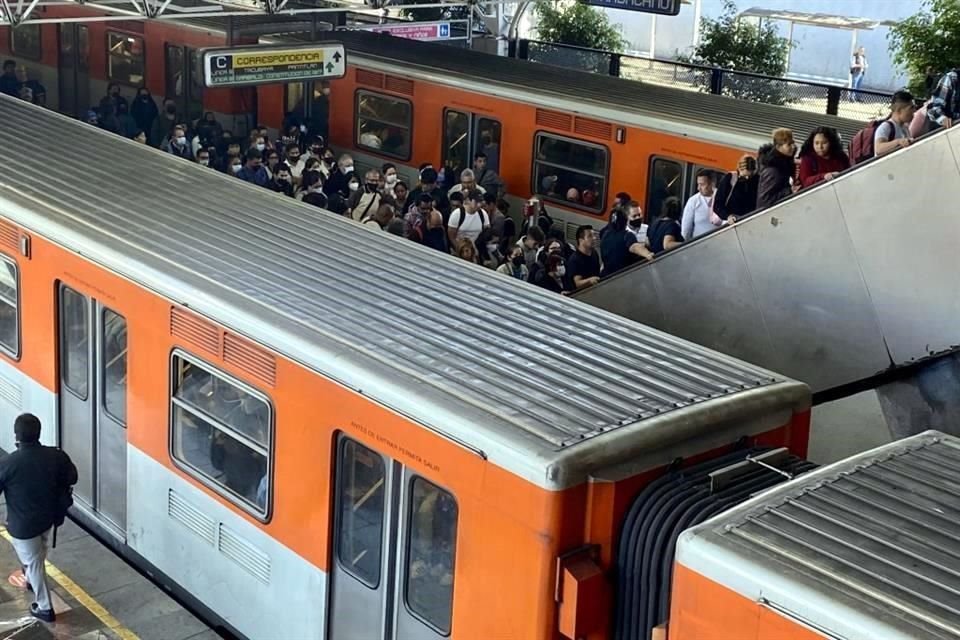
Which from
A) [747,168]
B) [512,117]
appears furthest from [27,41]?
[747,168]

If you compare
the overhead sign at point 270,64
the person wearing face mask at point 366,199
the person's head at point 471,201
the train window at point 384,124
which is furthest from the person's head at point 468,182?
the train window at point 384,124

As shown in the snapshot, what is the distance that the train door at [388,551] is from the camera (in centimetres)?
603

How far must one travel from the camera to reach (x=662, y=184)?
14.2m

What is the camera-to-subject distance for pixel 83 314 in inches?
340

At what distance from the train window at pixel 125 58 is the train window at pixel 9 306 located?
13.1 metres

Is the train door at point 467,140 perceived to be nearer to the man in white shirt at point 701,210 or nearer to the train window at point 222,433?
the man in white shirt at point 701,210

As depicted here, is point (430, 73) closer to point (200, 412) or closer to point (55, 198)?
point (55, 198)

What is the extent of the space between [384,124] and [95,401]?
32.3 feet

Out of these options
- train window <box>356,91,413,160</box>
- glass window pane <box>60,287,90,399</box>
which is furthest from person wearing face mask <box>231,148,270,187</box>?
glass window pane <box>60,287,90,399</box>

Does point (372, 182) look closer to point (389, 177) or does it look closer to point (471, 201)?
point (389, 177)

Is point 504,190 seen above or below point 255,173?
below

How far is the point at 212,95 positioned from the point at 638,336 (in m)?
15.1

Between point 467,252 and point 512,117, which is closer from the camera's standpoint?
point 467,252

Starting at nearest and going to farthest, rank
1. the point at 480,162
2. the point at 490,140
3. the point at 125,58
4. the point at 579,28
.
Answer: the point at 480,162
the point at 490,140
the point at 125,58
the point at 579,28
